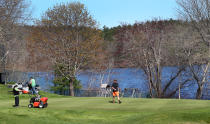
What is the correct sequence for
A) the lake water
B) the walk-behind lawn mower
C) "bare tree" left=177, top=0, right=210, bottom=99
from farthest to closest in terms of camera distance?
the lake water → "bare tree" left=177, top=0, right=210, bottom=99 → the walk-behind lawn mower

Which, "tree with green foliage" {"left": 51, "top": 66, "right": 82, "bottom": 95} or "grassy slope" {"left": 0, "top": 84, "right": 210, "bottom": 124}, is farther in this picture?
"tree with green foliage" {"left": 51, "top": 66, "right": 82, "bottom": 95}

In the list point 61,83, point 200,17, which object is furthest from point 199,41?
point 61,83

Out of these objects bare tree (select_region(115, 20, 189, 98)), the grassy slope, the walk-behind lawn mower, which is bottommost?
the grassy slope

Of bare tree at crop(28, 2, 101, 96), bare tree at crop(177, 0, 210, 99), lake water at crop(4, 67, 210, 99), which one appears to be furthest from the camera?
lake water at crop(4, 67, 210, 99)

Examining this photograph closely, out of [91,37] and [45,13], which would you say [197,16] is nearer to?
[91,37]

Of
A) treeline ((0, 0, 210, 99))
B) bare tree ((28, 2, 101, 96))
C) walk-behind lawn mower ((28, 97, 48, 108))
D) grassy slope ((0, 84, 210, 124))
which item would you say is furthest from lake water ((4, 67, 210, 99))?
walk-behind lawn mower ((28, 97, 48, 108))

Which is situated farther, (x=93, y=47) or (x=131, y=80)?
(x=131, y=80)

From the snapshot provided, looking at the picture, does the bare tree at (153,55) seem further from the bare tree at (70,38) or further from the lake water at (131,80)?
the bare tree at (70,38)

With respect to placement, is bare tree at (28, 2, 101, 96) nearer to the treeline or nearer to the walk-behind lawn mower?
the treeline

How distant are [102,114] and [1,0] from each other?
95.5 feet

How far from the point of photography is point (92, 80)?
57.1m

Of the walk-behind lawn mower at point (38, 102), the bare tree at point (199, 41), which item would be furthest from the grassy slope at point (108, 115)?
the bare tree at point (199, 41)

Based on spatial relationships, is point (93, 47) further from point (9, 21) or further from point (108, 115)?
point (108, 115)

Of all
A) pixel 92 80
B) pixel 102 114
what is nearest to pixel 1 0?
pixel 92 80
